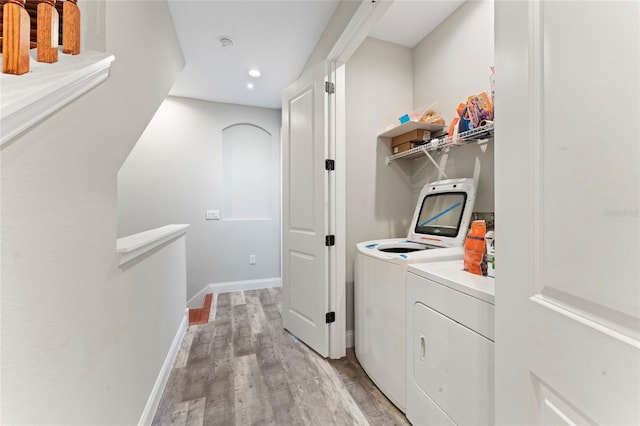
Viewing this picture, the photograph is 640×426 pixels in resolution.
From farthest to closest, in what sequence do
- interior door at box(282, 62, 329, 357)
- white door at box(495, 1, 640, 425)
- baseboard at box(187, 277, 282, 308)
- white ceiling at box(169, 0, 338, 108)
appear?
baseboard at box(187, 277, 282, 308) < interior door at box(282, 62, 329, 357) < white ceiling at box(169, 0, 338, 108) < white door at box(495, 1, 640, 425)

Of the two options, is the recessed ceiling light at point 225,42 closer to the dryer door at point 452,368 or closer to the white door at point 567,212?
the white door at point 567,212

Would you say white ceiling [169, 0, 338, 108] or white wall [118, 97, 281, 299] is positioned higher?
white ceiling [169, 0, 338, 108]

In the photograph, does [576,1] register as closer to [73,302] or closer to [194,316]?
[73,302]

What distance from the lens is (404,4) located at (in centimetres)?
186

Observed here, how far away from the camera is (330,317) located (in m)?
1.95

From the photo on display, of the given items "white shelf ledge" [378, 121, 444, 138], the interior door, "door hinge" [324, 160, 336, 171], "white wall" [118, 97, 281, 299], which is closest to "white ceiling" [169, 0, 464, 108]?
the interior door

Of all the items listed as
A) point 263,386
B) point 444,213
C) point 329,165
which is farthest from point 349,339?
point 329,165

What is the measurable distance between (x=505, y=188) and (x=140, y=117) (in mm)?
1658

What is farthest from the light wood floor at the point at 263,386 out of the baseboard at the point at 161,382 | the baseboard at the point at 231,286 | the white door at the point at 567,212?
the white door at the point at 567,212

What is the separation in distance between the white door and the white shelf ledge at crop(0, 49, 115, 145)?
1.09 m

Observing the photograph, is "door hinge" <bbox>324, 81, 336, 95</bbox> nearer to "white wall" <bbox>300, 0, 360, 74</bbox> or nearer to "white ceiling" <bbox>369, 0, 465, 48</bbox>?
"white wall" <bbox>300, 0, 360, 74</bbox>

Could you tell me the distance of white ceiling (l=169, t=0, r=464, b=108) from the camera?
1843mm

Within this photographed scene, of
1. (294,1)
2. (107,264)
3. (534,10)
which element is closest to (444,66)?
(294,1)

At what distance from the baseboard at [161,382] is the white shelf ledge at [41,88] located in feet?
4.68
